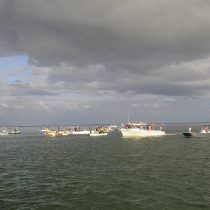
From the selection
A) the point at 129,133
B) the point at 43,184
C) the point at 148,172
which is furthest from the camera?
the point at 129,133

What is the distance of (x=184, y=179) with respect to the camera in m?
39.0

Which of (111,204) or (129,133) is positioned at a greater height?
(129,133)

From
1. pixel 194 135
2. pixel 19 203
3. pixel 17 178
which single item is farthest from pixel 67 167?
pixel 194 135

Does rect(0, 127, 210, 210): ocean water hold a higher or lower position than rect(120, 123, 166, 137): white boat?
lower

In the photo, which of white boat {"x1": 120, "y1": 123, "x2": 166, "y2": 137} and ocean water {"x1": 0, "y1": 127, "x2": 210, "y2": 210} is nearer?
ocean water {"x1": 0, "y1": 127, "x2": 210, "y2": 210}

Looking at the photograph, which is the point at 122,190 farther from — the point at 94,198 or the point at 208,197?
the point at 208,197

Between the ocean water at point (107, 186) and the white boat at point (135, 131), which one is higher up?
the white boat at point (135, 131)

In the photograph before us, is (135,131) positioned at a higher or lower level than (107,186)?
higher

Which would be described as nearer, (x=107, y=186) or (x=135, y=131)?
(x=107, y=186)

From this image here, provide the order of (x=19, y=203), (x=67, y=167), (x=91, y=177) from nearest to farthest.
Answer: (x=19, y=203) → (x=91, y=177) → (x=67, y=167)

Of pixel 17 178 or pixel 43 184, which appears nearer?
pixel 43 184

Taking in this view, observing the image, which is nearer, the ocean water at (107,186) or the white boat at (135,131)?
the ocean water at (107,186)

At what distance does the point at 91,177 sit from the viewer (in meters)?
41.6

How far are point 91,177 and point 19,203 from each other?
12694 millimetres
